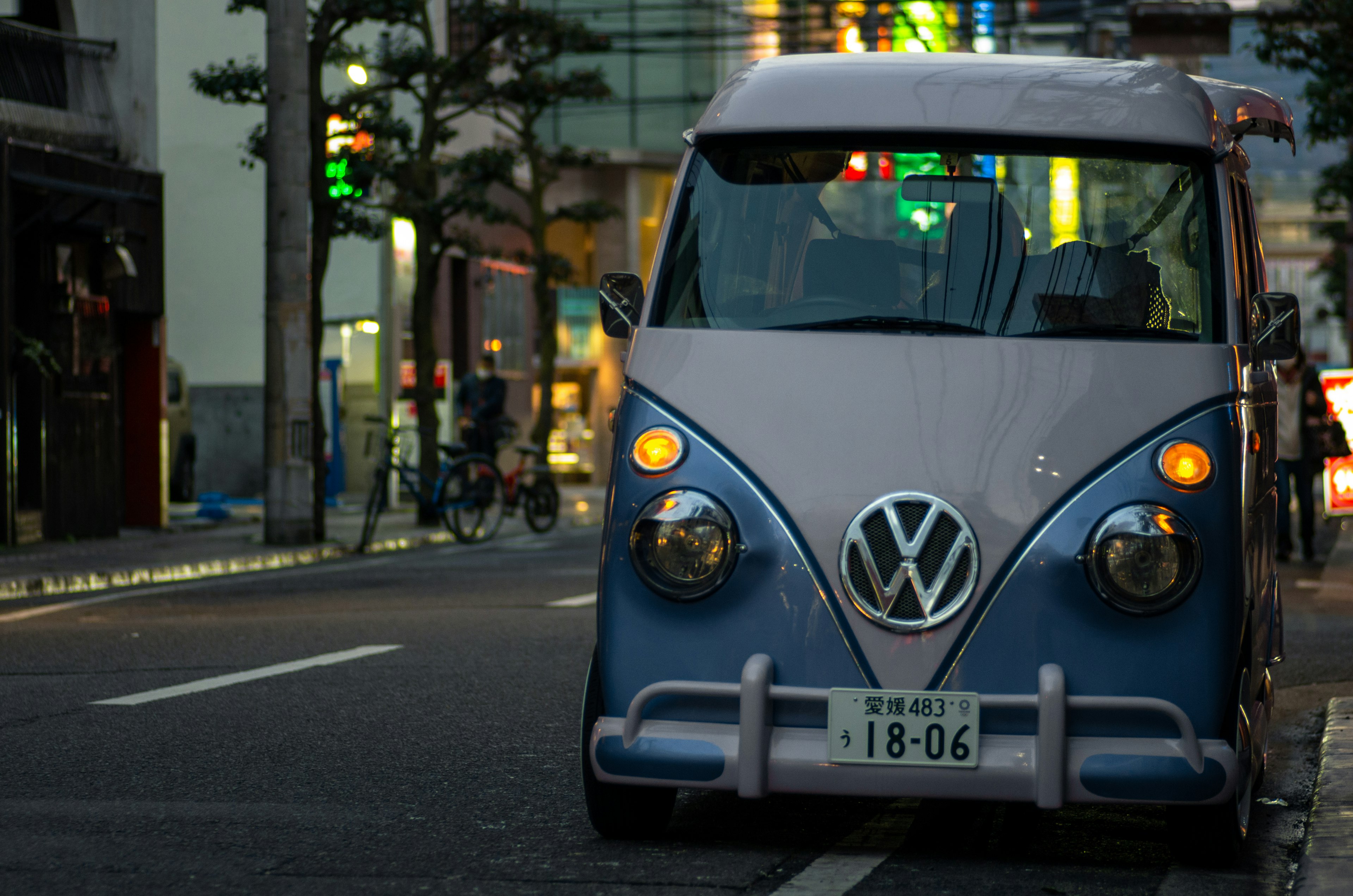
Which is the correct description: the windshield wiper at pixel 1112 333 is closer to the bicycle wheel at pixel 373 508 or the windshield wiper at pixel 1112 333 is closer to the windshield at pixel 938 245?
the windshield at pixel 938 245

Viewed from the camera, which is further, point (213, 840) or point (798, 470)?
point (213, 840)

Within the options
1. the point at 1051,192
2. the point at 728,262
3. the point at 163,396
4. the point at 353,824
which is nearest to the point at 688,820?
the point at 353,824

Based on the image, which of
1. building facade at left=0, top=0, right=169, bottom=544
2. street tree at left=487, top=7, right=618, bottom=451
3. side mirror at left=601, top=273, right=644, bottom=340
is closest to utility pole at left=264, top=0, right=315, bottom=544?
building facade at left=0, top=0, right=169, bottom=544

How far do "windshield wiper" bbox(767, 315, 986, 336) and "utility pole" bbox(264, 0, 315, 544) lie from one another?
14294mm

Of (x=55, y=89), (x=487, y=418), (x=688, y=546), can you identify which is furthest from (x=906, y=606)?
(x=487, y=418)

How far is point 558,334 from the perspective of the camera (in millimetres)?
44188

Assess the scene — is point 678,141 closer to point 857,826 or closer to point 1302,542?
point 1302,542

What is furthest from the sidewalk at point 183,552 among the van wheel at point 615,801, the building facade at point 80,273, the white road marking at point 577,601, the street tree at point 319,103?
the van wheel at point 615,801

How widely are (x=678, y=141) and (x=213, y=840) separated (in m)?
42.8

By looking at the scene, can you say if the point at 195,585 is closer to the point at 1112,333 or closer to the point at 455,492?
the point at 455,492

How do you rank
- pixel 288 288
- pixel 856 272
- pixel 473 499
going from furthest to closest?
pixel 473 499, pixel 288 288, pixel 856 272

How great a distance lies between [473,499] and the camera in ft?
63.8

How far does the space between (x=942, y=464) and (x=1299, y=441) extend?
12.7m

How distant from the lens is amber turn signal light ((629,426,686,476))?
15.1 feet
